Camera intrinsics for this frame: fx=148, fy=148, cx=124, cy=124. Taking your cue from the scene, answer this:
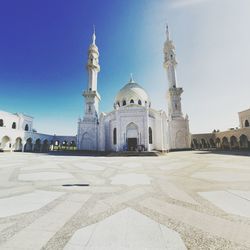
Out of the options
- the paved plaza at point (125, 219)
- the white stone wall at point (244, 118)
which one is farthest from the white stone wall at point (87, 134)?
the white stone wall at point (244, 118)

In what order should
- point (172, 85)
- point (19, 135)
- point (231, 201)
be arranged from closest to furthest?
1. point (231, 201)
2. point (19, 135)
3. point (172, 85)

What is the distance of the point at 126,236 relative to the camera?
2152 millimetres

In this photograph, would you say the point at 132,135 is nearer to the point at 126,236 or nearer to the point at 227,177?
the point at 227,177

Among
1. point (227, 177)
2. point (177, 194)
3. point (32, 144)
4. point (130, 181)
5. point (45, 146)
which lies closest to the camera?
point (177, 194)

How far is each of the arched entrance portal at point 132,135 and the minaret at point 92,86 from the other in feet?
38.0

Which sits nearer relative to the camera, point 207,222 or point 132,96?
point 207,222

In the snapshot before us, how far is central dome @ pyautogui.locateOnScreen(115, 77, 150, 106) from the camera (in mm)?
38156

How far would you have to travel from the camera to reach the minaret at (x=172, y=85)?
38.0m

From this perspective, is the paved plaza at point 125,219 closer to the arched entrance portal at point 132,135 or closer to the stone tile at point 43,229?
the stone tile at point 43,229

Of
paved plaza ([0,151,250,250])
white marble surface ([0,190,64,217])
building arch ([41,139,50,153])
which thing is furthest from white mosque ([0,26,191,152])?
white marble surface ([0,190,64,217])

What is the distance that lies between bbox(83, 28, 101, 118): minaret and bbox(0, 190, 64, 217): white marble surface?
33.4 m

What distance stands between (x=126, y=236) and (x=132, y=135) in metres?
27.1

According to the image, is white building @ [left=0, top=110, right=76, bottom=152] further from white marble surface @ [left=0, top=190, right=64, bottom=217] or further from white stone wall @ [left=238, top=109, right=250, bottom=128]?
white stone wall @ [left=238, top=109, right=250, bottom=128]

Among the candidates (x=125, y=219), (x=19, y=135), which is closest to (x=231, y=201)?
(x=125, y=219)
